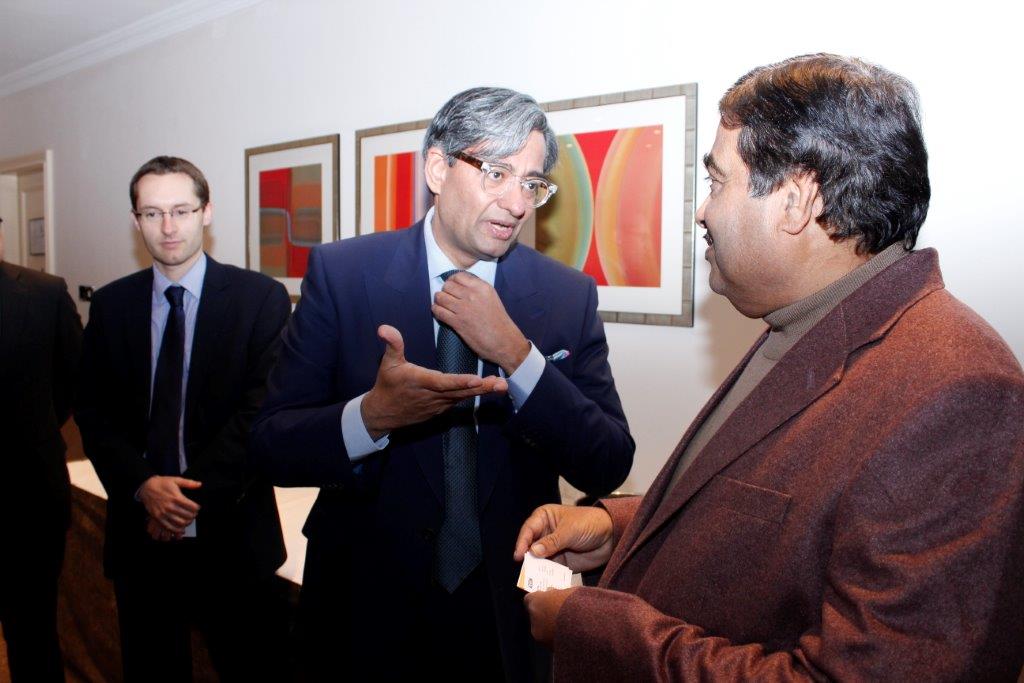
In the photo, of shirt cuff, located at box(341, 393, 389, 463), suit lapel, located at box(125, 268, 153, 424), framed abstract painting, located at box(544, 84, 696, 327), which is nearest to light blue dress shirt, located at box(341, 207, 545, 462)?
shirt cuff, located at box(341, 393, 389, 463)

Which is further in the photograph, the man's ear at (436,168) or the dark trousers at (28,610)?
the dark trousers at (28,610)

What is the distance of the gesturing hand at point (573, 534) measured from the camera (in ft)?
4.20

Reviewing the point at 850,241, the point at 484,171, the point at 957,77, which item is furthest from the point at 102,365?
the point at 957,77

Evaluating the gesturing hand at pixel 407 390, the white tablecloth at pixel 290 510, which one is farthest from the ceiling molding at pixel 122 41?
the gesturing hand at pixel 407 390

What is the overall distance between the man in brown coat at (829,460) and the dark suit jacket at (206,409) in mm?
1461

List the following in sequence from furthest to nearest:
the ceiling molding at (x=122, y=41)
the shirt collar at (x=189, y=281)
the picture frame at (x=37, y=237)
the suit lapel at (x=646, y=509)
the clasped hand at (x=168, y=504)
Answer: the picture frame at (x=37, y=237), the ceiling molding at (x=122, y=41), the shirt collar at (x=189, y=281), the clasped hand at (x=168, y=504), the suit lapel at (x=646, y=509)

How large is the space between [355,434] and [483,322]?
1.04 ft

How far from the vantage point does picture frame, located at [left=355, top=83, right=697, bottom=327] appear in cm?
271

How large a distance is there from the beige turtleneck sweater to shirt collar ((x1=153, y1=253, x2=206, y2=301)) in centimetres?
181

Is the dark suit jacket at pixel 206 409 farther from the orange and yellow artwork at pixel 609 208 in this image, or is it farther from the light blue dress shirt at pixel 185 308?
the orange and yellow artwork at pixel 609 208

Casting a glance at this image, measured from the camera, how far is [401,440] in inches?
57.8

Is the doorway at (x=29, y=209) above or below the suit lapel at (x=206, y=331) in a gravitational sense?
above

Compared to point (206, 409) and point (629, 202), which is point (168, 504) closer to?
point (206, 409)

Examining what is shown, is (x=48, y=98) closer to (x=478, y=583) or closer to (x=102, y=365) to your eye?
(x=102, y=365)
